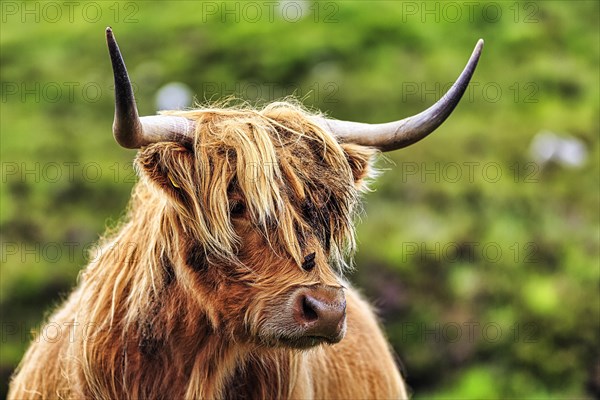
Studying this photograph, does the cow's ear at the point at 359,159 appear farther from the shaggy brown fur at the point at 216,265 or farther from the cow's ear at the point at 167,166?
the cow's ear at the point at 167,166

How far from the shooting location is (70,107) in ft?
59.0

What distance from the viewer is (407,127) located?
446cm

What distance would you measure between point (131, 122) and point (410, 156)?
41.7 feet

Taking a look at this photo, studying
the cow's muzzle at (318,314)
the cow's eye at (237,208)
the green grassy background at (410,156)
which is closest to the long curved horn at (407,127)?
the cow's eye at (237,208)

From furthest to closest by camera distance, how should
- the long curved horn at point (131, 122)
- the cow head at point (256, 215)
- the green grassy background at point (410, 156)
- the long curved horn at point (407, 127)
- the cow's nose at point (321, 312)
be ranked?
the green grassy background at point (410, 156)
the long curved horn at point (407, 127)
the cow head at point (256, 215)
the cow's nose at point (321, 312)
the long curved horn at point (131, 122)

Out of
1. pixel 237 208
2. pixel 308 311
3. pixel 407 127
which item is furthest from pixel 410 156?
pixel 308 311

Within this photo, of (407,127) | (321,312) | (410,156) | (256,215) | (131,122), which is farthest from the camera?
(410,156)

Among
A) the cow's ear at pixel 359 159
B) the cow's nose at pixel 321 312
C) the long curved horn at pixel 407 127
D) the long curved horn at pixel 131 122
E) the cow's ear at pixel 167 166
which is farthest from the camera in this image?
the cow's ear at pixel 359 159

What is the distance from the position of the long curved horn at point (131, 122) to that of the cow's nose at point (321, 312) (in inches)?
33.9

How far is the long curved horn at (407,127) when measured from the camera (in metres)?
4.34

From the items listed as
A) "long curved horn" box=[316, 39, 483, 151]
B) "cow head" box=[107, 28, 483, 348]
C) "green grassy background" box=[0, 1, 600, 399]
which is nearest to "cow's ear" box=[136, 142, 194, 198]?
"cow head" box=[107, 28, 483, 348]

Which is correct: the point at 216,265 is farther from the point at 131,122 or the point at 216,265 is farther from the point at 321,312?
the point at 131,122

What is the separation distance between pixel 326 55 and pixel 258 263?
15440mm

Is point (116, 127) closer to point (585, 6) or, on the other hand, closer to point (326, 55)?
point (326, 55)
